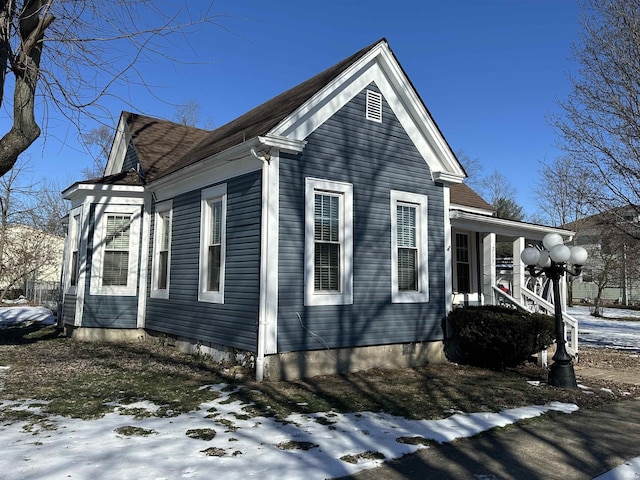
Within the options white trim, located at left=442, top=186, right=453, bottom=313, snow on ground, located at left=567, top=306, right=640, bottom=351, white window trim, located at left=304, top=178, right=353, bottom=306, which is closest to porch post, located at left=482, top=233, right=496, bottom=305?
white trim, located at left=442, top=186, right=453, bottom=313

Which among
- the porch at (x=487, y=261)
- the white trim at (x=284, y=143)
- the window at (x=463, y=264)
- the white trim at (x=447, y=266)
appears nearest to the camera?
the white trim at (x=284, y=143)

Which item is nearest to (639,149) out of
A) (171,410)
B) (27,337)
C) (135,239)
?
(171,410)

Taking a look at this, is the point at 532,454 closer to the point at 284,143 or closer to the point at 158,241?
the point at 284,143

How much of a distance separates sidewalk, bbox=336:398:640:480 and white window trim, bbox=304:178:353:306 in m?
3.74

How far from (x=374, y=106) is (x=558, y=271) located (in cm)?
475

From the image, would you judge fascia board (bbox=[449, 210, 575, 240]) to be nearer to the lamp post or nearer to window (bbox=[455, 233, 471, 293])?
window (bbox=[455, 233, 471, 293])

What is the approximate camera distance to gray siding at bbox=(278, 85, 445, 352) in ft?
27.2

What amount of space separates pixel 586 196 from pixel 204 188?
9.41 m

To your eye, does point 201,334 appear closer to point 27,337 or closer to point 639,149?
point 27,337

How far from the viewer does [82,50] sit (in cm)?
636

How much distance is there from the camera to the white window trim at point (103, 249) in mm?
11820

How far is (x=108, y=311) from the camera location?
11805 millimetres

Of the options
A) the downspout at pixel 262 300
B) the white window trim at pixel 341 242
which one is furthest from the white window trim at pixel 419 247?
the downspout at pixel 262 300

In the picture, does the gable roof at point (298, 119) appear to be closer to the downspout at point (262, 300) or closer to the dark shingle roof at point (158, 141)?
the dark shingle roof at point (158, 141)
